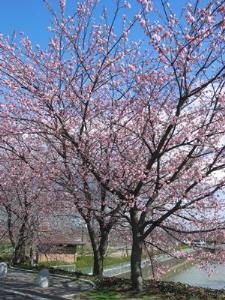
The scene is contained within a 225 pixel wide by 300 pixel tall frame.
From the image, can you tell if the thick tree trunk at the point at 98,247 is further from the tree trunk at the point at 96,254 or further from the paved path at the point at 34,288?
the paved path at the point at 34,288

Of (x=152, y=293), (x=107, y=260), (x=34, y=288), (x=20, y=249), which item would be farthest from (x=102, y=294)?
(x=107, y=260)

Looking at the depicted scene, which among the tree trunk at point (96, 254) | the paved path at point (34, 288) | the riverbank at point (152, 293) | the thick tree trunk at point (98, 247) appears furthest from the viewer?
the tree trunk at point (96, 254)

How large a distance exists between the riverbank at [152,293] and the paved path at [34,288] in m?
0.48

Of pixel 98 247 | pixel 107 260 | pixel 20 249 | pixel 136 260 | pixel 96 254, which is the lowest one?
pixel 136 260

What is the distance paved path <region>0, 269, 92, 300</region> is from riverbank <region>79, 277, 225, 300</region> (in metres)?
0.48

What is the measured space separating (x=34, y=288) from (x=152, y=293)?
3221mm

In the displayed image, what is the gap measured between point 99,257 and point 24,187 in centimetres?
446

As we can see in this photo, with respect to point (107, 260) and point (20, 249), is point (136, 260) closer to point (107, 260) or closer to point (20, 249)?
point (20, 249)

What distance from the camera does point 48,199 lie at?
633 inches

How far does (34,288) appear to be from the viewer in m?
11.7

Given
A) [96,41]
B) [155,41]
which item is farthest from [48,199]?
[155,41]

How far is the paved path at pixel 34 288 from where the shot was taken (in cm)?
1049

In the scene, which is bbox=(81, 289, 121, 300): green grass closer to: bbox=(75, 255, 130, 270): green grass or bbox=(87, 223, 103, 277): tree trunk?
bbox=(87, 223, 103, 277): tree trunk

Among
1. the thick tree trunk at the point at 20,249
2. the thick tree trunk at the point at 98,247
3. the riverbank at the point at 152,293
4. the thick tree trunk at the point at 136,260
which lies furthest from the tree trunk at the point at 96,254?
the thick tree trunk at the point at 20,249
